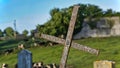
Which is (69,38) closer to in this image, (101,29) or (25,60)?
(25,60)

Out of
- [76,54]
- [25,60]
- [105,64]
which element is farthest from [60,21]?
Answer: [105,64]

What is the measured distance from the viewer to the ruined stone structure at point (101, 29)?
62266 millimetres

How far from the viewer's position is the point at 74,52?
1768 inches

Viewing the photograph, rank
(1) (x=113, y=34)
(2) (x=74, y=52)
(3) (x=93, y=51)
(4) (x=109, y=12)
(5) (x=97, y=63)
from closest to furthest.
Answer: (5) (x=97, y=63) → (3) (x=93, y=51) → (2) (x=74, y=52) → (1) (x=113, y=34) → (4) (x=109, y=12)

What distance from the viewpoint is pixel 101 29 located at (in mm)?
63500

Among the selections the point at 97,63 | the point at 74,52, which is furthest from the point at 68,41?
the point at 74,52

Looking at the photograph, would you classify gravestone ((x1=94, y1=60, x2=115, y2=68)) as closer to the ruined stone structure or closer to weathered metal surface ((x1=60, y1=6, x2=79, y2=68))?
weathered metal surface ((x1=60, y1=6, x2=79, y2=68))

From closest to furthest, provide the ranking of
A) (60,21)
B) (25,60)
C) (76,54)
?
(25,60), (76,54), (60,21)

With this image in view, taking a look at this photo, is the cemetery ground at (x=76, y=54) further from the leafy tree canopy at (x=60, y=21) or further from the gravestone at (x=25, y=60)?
the gravestone at (x=25, y=60)

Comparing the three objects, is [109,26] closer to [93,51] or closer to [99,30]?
[99,30]

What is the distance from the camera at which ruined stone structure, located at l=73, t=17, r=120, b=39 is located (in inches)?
2451

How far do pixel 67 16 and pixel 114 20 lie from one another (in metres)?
5.98

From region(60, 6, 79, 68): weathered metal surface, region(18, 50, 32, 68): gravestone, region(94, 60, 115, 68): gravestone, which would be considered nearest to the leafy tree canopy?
region(60, 6, 79, 68): weathered metal surface

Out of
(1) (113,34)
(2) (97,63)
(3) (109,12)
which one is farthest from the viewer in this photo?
(3) (109,12)
